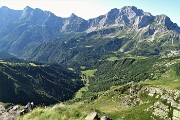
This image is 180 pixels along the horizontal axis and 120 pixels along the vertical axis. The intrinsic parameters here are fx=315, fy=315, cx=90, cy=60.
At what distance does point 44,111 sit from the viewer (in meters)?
34.5

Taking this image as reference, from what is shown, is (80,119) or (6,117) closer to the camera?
(80,119)

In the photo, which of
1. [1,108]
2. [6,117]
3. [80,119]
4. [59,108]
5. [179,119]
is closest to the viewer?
[80,119]

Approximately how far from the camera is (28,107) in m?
→ 41.9

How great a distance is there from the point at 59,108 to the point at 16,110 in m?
10.3

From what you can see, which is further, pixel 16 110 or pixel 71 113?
pixel 16 110

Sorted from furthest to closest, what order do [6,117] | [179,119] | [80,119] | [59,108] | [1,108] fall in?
[179,119], [1,108], [6,117], [59,108], [80,119]

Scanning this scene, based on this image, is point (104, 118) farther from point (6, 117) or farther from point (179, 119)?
point (179, 119)

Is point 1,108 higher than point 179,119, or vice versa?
point 1,108

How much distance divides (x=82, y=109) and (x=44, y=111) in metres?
4.34

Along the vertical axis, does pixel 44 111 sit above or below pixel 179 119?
above

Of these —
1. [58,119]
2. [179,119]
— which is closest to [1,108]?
[58,119]

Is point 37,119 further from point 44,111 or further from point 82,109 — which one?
point 82,109

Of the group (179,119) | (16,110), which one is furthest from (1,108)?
(179,119)

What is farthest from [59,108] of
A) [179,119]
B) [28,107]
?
[179,119]
